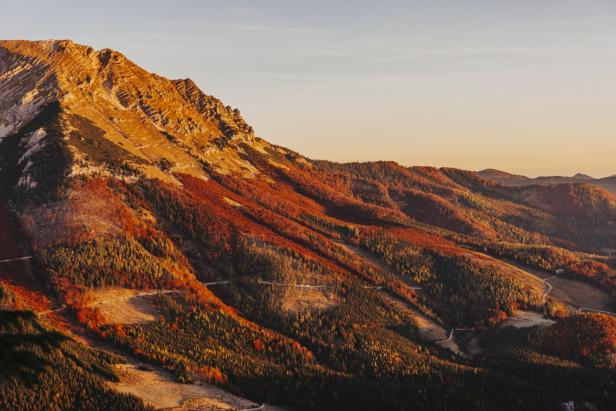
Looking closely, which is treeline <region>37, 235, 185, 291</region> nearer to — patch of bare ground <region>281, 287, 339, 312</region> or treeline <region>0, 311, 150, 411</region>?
patch of bare ground <region>281, 287, 339, 312</region>

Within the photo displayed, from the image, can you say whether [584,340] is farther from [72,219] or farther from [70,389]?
[72,219]

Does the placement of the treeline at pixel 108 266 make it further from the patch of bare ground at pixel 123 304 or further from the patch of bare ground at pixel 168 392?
the patch of bare ground at pixel 168 392

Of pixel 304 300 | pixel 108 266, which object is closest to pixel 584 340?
pixel 304 300

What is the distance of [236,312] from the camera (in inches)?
7156

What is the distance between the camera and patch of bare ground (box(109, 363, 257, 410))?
123 meters

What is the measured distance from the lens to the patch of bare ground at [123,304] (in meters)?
156

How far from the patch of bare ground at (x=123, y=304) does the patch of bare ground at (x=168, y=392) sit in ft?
74.1

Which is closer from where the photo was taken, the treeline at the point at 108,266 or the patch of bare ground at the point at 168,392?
the patch of bare ground at the point at 168,392

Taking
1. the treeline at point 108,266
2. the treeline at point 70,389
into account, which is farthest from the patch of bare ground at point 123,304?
the treeline at point 70,389

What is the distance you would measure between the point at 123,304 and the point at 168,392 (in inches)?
1614

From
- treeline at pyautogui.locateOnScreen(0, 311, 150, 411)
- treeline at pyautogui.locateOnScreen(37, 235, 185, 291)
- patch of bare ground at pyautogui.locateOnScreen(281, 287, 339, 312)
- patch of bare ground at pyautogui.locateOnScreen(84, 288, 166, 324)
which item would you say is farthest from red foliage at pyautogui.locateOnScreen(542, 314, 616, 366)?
treeline at pyautogui.locateOnScreen(0, 311, 150, 411)

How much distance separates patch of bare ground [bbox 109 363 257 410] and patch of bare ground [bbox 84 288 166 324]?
22590 mm

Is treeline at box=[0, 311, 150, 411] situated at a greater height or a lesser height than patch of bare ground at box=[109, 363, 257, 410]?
greater

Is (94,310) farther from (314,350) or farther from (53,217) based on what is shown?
(314,350)
